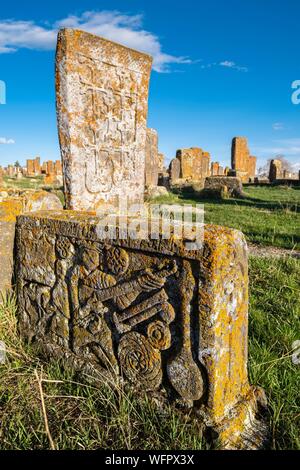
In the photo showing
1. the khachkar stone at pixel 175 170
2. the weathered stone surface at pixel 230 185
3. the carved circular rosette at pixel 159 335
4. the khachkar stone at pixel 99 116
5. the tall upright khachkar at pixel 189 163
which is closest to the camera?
the carved circular rosette at pixel 159 335

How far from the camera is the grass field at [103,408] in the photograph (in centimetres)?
173

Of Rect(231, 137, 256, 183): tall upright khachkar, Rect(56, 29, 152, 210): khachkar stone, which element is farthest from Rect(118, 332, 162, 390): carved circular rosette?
Rect(231, 137, 256, 183): tall upright khachkar

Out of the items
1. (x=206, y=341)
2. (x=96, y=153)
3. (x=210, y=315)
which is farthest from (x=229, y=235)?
(x=96, y=153)

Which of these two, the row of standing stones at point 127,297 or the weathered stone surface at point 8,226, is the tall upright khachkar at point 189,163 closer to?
the row of standing stones at point 127,297

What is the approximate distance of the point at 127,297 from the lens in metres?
1.92

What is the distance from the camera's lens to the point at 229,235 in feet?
5.52

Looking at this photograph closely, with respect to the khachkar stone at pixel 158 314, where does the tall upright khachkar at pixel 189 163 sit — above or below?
above

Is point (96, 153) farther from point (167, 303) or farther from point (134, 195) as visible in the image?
point (167, 303)

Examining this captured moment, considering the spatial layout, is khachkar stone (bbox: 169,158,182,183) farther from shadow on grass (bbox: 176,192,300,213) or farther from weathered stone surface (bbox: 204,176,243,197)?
weathered stone surface (bbox: 204,176,243,197)

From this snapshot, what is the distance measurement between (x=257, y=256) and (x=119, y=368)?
2.91 m

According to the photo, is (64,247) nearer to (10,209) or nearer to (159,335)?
(10,209)

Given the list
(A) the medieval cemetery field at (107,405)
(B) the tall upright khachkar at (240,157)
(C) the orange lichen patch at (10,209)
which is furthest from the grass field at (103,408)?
(B) the tall upright khachkar at (240,157)

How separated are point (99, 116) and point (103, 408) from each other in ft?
7.53

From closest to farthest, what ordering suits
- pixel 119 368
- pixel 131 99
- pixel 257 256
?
pixel 119 368
pixel 131 99
pixel 257 256
